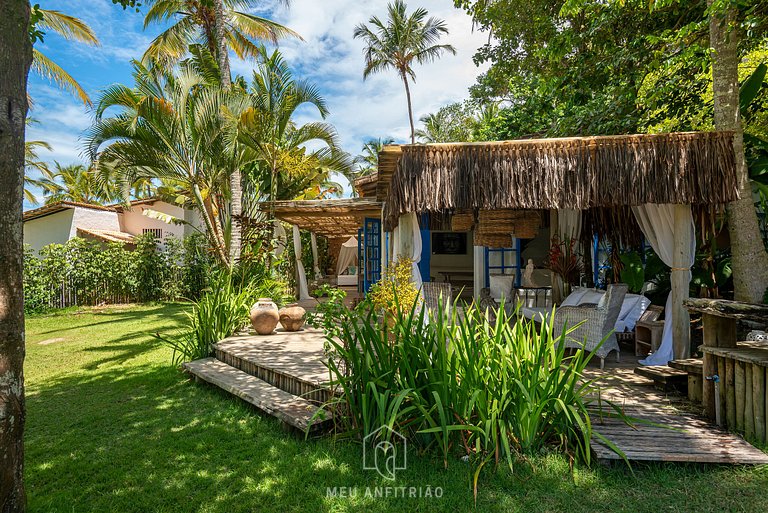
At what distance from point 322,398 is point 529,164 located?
3.67 metres

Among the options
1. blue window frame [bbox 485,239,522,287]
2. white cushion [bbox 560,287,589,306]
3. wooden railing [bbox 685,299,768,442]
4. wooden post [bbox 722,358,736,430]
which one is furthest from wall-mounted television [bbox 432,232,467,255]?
wooden post [bbox 722,358,736,430]

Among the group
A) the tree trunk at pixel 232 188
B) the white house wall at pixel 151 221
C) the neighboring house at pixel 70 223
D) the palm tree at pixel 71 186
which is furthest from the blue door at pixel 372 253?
the palm tree at pixel 71 186

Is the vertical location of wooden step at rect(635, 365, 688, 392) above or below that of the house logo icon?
above

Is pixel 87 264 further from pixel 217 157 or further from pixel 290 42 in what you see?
pixel 290 42

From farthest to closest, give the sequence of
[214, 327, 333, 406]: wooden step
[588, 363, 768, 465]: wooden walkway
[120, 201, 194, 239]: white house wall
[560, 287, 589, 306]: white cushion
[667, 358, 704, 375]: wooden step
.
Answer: [120, 201, 194, 239]: white house wall
[560, 287, 589, 306]: white cushion
[214, 327, 333, 406]: wooden step
[667, 358, 704, 375]: wooden step
[588, 363, 768, 465]: wooden walkway

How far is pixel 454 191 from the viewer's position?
207 inches

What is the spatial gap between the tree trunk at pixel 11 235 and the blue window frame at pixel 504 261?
27.4ft

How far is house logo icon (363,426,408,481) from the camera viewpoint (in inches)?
123

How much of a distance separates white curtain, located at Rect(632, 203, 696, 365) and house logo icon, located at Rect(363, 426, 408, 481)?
159 inches

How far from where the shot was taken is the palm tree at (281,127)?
9.85 metres

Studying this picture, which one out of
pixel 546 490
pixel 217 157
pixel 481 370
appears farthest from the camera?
pixel 217 157

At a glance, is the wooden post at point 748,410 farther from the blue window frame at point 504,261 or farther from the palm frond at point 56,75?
the palm frond at point 56,75

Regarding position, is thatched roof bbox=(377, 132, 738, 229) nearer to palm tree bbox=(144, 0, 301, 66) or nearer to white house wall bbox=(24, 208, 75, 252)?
palm tree bbox=(144, 0, 301, 66)

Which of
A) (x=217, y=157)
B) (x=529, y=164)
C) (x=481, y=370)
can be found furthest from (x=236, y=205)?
(x=481, y=370)
